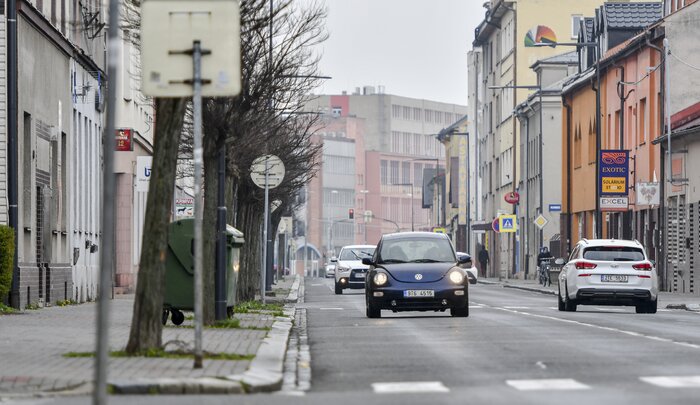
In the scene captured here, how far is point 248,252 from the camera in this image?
4203 centimetres

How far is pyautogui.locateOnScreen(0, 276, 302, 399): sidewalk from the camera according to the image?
13.9 metres

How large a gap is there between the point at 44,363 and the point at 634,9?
184 ft

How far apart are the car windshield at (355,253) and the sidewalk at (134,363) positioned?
33305 mm

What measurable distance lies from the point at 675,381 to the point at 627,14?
186 feet

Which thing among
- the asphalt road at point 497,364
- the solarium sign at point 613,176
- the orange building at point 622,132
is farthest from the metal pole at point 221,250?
the solarium sign at point 613,176

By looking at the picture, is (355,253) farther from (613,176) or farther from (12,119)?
(12,119)

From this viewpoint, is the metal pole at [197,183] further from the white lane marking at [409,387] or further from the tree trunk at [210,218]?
the tree trunk at [210,218]

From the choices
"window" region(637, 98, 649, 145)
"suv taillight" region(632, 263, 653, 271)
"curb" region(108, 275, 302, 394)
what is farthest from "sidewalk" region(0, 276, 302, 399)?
"window" region(637, 98, 649, 145)

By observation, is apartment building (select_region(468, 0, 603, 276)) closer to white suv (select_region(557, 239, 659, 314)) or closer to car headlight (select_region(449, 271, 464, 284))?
white suv (select_region(557, 239, 659, 314))

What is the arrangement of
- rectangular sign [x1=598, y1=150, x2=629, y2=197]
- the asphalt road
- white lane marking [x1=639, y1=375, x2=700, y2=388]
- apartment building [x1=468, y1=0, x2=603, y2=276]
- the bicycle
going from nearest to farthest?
the asphalt road
white lane marking [x1=639, y1=375, x2=700, y2=388]
rectangular sign [x1=598, y1=150, x2=629, y2=197]
the bicycle
apartment building [x1=468, y1=0, x2=603, y2=276]

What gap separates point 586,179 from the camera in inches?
2881

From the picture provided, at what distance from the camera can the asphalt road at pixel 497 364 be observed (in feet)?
43.8

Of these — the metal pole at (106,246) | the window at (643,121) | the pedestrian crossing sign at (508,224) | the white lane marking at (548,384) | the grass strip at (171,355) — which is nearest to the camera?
the metal pole at (106,246)

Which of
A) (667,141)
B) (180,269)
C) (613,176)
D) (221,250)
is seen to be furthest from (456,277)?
(613,176)
